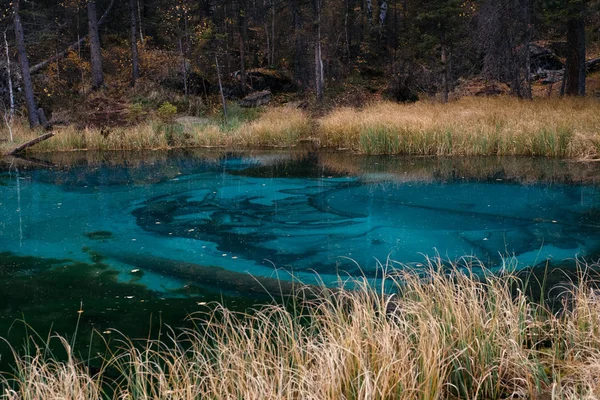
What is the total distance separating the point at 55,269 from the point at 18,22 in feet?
44.0

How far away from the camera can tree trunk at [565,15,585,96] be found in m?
15.2

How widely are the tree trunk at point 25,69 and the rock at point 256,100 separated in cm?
736

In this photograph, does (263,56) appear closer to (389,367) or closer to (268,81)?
(268,81)

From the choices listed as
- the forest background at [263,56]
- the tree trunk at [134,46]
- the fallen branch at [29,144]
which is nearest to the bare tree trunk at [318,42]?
the forest background at [263,56]

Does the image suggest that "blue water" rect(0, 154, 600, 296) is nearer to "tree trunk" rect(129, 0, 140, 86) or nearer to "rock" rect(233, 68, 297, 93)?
"tree trunk" rect(129, 0, 140, 86)

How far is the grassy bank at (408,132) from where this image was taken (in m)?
11.2

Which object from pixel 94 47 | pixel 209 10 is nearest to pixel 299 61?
pixel 209 10

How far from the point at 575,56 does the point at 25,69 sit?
1498 cm

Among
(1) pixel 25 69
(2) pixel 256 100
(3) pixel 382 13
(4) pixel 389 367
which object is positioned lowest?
(4) pixel 389 367

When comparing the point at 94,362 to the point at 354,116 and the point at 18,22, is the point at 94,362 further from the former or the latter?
the point at 18,22

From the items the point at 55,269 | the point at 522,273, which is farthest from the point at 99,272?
the point at 522,273

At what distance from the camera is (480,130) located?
1202 cm

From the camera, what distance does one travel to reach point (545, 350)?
2.95 meters

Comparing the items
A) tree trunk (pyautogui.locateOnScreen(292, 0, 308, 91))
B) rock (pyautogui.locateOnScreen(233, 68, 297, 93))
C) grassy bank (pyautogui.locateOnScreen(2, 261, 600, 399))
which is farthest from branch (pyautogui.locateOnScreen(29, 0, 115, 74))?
grassy bank (pyautogui.locateOnScreen(2, 261, 600, 399))
